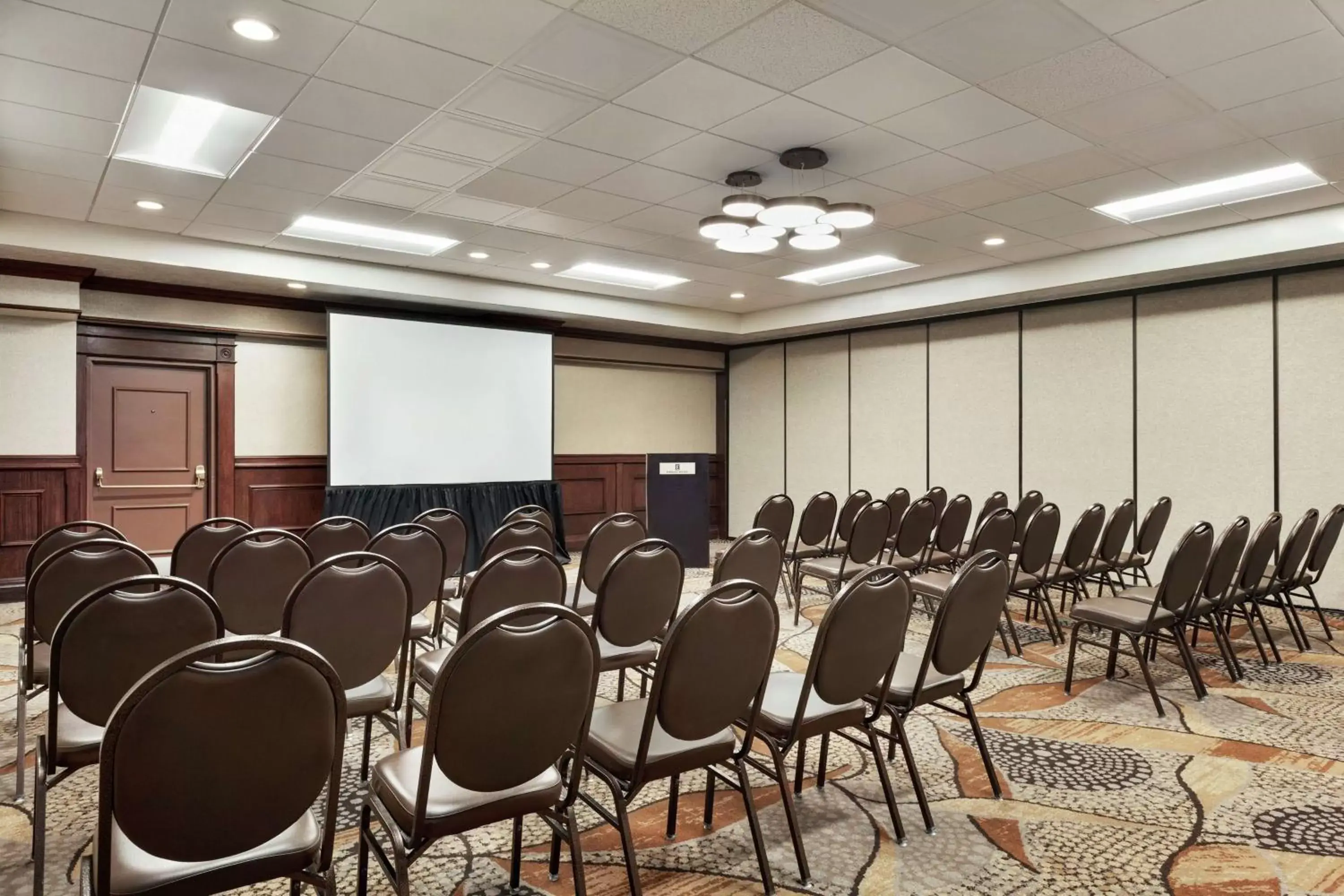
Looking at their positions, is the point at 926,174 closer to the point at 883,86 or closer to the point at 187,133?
the point at 883,86

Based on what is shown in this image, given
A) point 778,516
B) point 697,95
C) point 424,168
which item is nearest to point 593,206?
point 424,168

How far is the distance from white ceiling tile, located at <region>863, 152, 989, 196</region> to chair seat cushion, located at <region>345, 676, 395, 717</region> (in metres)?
4.00

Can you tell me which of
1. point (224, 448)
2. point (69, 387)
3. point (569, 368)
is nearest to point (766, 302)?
point (569, 368)

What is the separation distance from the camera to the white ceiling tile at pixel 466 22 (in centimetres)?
301

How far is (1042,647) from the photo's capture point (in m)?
5.11

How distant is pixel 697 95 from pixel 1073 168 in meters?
2.56

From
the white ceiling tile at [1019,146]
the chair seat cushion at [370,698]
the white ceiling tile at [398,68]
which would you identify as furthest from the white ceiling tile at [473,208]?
the chair seat cushion at [370,698]

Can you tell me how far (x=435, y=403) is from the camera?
8180mm

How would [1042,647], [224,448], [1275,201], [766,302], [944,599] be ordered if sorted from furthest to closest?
[766,302]
[224,448]
[1275,201]
[1042,647]
[944,599]

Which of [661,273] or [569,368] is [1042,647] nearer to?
[661,273]

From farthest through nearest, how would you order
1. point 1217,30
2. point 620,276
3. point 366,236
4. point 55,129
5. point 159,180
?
1. point 620,276
2. point 366,236
3. point 159,180
4. point 55,129
5. point 1217,30

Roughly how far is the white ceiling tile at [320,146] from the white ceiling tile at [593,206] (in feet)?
4.27

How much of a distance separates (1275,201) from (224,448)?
355 inches

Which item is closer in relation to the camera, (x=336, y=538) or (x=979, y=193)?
(x=336, y=538)
